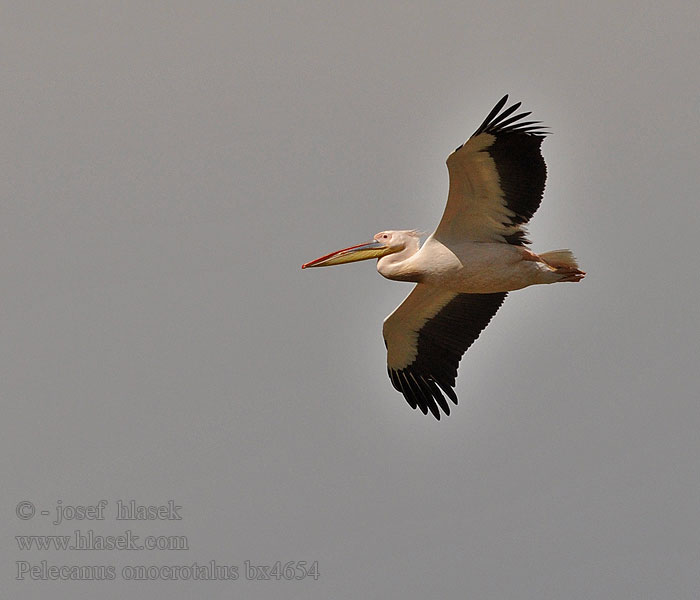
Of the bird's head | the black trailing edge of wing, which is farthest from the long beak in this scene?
the black trailing edge of wing

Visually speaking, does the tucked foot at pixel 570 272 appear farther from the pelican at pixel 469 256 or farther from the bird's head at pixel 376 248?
the bird's head at pixel 376 248

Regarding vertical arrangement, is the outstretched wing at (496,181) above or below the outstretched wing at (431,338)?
above

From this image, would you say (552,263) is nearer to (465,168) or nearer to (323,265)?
(465,168)

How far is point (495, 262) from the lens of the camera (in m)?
16.3

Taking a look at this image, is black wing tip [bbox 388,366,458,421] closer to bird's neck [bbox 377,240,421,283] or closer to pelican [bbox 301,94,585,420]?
pelican [bbox 301,94,585,420]

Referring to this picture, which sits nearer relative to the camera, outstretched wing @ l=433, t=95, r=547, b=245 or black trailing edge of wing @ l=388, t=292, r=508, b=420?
outstretched wing @ l=433, t=95, r=547, b=245

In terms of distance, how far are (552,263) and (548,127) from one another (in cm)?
152

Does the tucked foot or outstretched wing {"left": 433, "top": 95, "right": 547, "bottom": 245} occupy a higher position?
outstretched wing {"left": 433, "top": 95, "right": 547, "bottom": 245}

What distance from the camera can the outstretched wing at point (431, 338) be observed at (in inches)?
703

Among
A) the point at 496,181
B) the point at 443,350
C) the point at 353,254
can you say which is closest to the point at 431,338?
the point at 443,350

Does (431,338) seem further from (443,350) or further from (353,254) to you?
(353,254)

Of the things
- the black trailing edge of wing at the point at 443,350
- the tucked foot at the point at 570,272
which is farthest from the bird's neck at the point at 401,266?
the tucked foot at the point at 570,272

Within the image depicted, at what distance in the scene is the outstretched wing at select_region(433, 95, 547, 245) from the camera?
613 inches

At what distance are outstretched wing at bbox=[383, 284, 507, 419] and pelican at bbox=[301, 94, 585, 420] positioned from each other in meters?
0.01
